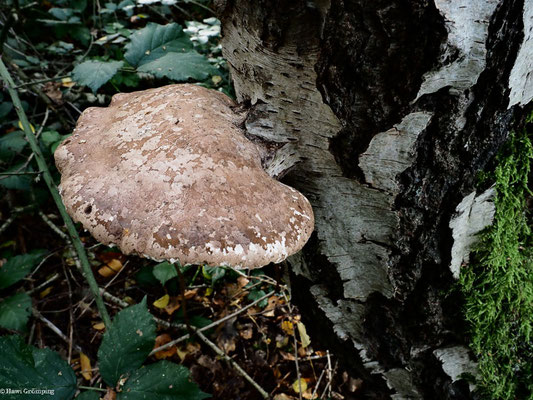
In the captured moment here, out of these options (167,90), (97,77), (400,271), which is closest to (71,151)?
(167,90)

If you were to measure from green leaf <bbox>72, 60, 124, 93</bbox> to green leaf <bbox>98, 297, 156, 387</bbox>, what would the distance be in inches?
51.8

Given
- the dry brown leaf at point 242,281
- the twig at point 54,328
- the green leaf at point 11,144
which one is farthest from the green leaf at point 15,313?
the dry brown leaf at point 242,281

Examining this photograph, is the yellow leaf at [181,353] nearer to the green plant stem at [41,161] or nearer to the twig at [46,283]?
the green plant stem at [41,161]

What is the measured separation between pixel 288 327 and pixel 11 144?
268 cm

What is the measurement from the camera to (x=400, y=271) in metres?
1.51

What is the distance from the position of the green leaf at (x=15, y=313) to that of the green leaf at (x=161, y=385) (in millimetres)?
1117

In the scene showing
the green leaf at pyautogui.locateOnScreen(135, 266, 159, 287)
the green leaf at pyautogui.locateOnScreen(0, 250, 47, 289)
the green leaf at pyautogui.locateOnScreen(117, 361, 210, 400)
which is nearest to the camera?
the green leaf at pyautogui.locateOnScreen(117, 361, 210, 400)

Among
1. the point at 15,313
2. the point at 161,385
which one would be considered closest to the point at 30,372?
the point at 161,385

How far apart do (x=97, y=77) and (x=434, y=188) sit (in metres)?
1.92

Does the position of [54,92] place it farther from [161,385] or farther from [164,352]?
[161,385]

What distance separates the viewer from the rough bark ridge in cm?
106

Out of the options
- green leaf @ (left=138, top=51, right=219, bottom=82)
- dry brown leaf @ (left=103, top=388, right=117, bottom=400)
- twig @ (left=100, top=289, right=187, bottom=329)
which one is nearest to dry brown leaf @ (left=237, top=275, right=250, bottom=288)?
twig @ (left=100, top=289, right=187, bottom=329)

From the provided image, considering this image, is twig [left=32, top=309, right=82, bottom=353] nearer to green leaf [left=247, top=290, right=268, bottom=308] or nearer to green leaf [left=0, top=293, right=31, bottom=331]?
green leaf [left=0, top=293, right=31, bottom=331]

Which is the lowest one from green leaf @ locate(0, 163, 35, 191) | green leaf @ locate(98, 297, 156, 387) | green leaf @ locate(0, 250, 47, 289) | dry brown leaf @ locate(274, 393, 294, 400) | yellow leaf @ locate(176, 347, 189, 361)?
yellow leaf @ locate(176, 347, 189, 361)
